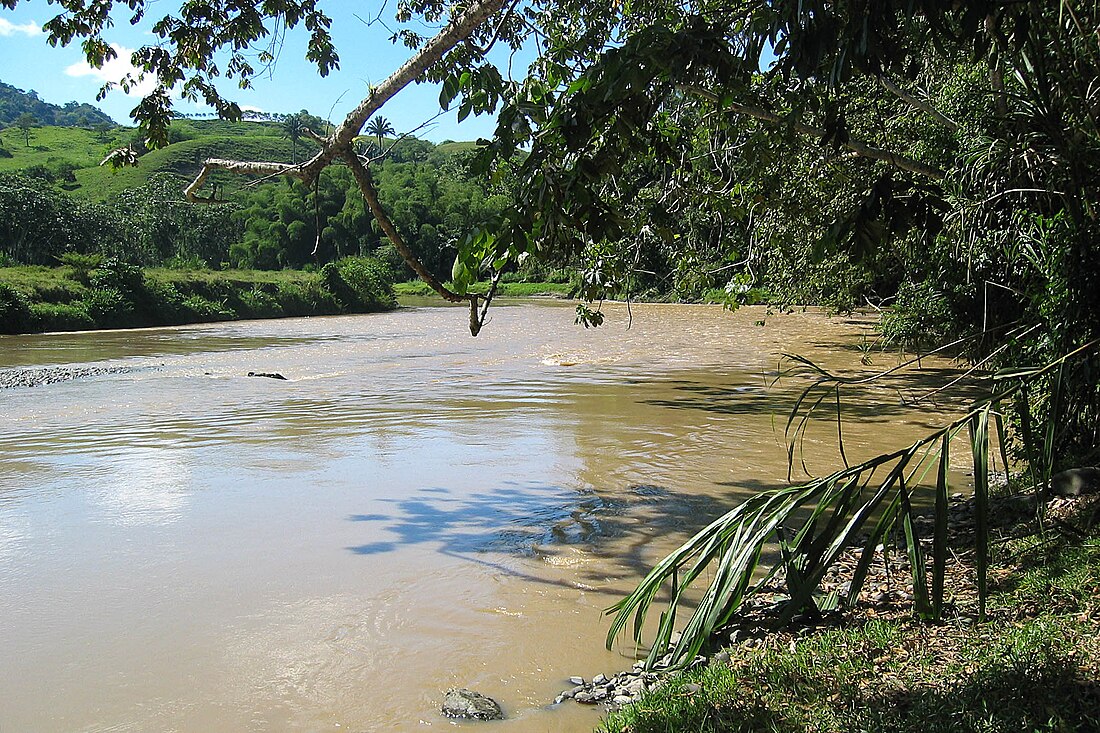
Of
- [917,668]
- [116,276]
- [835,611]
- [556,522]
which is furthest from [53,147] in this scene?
[917,668]

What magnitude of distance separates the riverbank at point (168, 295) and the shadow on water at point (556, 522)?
92.9ft

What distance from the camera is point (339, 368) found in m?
21.1

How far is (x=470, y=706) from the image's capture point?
164 inches

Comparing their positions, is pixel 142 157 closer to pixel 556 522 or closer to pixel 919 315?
pixel 919 315

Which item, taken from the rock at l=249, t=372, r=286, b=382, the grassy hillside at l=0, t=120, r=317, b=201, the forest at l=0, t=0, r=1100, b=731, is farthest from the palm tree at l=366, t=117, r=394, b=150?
the grassy hillside at l=0, t=120, r=317, b=201

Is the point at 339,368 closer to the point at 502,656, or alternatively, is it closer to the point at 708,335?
the point at 708,335

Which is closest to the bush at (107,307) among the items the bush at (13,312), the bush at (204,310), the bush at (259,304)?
the bush at (13,312)

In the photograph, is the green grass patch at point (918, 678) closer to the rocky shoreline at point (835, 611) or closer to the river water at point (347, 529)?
the rocky shoreline at point (835, 611)

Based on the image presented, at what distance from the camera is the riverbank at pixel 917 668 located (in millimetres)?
3014

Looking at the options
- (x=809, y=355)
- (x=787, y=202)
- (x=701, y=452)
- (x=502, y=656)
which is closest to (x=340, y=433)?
(x=701, y=452)

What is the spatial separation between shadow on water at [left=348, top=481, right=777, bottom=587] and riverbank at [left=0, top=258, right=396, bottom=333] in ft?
92.9

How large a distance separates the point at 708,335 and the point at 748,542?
2633 cm

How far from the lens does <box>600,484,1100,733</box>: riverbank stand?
9.89 ft

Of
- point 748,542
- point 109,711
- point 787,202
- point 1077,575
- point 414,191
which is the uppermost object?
point 414,191
